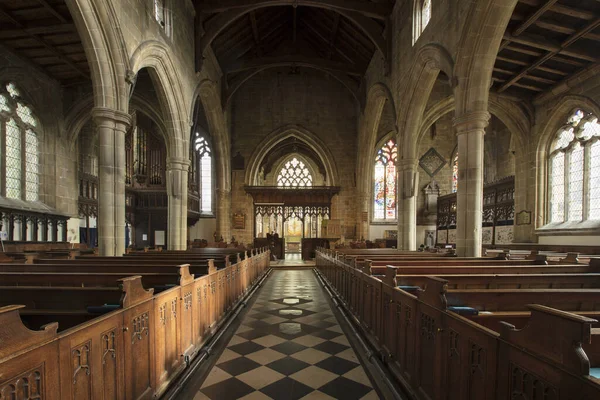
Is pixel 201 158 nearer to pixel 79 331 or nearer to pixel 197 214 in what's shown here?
pixel 197 214

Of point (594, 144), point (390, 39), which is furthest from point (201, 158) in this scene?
point (594, 144)

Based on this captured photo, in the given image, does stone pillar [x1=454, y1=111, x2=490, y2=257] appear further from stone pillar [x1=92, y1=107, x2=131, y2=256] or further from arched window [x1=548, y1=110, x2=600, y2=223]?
stone pillar [x1=92, y1=107, x2=131, y2=256]

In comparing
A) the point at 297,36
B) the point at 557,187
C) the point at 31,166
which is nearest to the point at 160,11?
the point at 31,166

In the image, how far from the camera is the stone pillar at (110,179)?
6531 mm

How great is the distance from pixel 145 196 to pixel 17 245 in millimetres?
6589

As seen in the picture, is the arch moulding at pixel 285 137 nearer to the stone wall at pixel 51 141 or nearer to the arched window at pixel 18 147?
the stone wall at pixel 51 141

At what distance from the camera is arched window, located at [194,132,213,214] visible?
716 inches

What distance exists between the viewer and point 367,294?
3.92 m

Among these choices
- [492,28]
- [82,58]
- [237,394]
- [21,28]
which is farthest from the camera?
[82,58]

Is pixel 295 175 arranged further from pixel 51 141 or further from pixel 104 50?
pixel 104 50

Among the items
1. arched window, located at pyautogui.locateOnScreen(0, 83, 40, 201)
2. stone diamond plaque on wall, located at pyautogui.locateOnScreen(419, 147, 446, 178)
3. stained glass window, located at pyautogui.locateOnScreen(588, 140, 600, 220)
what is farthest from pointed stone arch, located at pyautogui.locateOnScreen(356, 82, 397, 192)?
arched window, located at pyautogui.locateOnScreen(0, 83, 40, 201)

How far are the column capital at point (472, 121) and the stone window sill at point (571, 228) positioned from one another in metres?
4.79

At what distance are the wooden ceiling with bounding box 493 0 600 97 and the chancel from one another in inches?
2.4

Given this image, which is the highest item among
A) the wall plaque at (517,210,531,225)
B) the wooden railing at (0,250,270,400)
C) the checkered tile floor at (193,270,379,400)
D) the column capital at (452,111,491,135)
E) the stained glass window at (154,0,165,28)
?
the stained glass window at (154,0,165,28)
